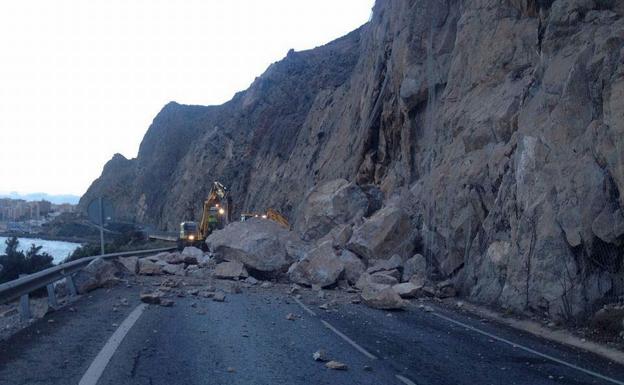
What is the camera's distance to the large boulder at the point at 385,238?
2023 centimetres

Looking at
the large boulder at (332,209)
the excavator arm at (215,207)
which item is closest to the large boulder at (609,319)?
the large boulder at (332,209)

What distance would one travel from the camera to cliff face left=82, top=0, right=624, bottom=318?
474 inches

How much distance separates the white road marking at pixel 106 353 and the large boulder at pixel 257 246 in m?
9.01

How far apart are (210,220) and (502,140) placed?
2123 cm

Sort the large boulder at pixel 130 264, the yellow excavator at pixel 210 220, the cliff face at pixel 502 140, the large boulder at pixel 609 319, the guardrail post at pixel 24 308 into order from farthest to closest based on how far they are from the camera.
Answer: the yellow excavator at pixel 210 220
the large boulder at pixel 130 264
the cliff face at pixel 502 140
the large boulder at pixel 609 319
the guardrail post at pixel 24 308

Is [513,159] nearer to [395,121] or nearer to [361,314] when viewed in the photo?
[361,314]

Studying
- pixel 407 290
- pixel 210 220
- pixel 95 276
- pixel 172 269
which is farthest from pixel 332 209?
pixel 95 276

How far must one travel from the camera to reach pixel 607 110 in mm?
11891

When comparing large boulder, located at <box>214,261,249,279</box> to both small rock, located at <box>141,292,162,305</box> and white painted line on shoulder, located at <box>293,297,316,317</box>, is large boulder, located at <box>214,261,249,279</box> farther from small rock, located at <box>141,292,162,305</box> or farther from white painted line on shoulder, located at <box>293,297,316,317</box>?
small rock, located at <box>141,292,162,305</box>

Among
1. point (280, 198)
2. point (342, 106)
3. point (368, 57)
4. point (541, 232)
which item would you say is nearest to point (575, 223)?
point (541, 232)

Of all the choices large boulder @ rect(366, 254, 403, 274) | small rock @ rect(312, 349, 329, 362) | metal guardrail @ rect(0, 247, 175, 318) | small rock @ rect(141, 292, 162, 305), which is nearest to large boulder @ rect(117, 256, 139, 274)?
metal guardrail @ rect(0, 247, 175, 318)

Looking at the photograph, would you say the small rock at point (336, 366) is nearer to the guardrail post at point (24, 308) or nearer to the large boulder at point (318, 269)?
the guardrail post at point (24, 308)

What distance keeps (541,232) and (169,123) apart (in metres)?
96.2

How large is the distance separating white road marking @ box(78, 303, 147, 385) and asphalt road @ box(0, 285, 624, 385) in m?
0.07
